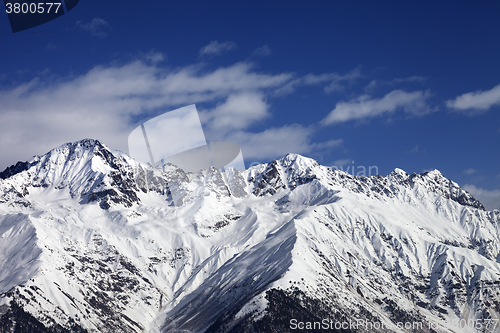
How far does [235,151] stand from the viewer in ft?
410

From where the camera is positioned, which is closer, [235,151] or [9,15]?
[9,15]

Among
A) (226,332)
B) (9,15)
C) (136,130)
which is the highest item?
(9,15)

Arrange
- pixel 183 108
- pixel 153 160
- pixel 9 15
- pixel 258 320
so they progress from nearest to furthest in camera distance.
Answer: pixel 9 15 → pixel 183 108 → pixel 153 160 → pixel 258 320

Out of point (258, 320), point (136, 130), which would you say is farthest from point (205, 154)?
point (258, 320)

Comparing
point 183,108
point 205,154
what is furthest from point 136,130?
point 205,154

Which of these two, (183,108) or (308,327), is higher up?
(183,108)

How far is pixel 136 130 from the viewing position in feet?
327

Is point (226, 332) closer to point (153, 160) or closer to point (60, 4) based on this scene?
point (153, 160)

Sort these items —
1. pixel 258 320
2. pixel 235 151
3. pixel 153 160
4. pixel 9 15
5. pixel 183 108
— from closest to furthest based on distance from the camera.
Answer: pixel 9 15 → pixel 183 108 → pixel 153 160 → pixel 235 151 → pixel 258 320

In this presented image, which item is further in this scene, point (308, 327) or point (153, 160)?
point (308, 327)

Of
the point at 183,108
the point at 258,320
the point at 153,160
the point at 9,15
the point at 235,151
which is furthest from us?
the point at 258,320

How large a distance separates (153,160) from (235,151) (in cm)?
1981

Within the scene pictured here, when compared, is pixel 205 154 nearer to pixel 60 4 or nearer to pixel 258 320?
pixel 60 4

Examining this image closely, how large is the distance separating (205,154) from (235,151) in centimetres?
779
